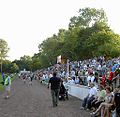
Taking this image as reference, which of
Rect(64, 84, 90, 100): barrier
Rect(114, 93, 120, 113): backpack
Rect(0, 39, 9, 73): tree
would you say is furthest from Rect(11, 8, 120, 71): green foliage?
Rect(0, 39, 9, 73): tree

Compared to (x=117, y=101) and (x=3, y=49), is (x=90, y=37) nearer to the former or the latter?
(x=117, y=101)

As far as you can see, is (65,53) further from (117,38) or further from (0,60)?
(0,60)

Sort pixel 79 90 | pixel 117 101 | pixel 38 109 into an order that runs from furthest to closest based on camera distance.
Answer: pixel 79 90 → pixel 38 109 → pixel 117 101

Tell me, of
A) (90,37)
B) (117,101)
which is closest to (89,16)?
(90,37)

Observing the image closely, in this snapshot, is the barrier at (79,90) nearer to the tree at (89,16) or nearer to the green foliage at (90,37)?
the green foliage at (90,37)

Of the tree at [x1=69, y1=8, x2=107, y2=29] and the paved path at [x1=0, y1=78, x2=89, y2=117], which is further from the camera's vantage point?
the tree at [x1=69, y1=8, x2=107, y2=29]

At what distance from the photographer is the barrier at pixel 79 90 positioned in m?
26.1

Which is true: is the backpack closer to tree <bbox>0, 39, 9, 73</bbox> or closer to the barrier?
the barrier

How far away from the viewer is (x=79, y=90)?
29.2 m

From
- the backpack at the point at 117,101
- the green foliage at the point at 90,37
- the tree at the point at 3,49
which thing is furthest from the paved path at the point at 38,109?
the tree at the point at 3,49

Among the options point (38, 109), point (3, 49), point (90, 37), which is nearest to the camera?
point (38, 109)

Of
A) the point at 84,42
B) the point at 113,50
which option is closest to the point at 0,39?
the point at 84,42

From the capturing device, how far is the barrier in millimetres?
26081

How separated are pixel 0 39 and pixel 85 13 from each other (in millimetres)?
86731
